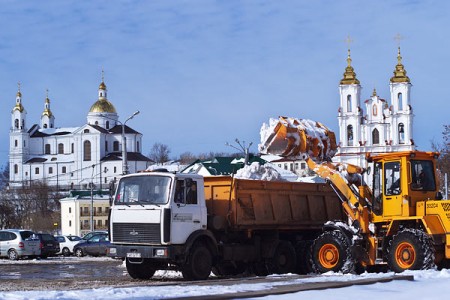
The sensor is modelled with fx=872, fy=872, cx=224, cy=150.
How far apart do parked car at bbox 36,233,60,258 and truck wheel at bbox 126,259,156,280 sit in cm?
1881

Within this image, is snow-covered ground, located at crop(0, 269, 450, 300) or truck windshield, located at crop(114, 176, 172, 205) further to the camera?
truck windshield, located at crop(114, 176, 172, 205)

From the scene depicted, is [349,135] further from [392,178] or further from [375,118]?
[392,178]

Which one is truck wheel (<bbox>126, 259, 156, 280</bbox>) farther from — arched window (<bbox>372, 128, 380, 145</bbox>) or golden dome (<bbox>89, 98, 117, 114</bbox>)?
golden dome (<bbox>89, 98, 117, 114</bbox>)

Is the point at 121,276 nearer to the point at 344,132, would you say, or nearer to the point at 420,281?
the point at 420,281

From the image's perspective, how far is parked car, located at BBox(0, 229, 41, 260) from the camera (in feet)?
126

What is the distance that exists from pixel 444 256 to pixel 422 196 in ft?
4.92

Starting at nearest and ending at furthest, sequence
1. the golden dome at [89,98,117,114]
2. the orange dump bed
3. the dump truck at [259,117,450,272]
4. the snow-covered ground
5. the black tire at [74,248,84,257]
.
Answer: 1. the snow-covered ground
2. the dump truck at [259,117,450,272]
3. the orange dump bed
4. the black tire at [74,248,84,257]
5. the golden dome at [89,98,117,114]

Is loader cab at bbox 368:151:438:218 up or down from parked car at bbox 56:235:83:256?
up

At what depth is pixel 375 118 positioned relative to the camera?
154 m

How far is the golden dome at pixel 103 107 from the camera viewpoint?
184 meters

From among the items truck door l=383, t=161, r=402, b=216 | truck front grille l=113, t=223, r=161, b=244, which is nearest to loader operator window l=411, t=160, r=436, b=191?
truck door l=383, t=161, r=402, b=216

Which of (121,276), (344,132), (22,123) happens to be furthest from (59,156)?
(121,276)

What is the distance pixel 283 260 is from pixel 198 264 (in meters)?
3.12

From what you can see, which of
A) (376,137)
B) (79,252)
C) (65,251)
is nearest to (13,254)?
(79,252)
